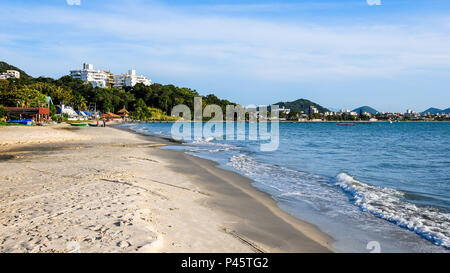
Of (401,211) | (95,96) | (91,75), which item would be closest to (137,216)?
(401,211)

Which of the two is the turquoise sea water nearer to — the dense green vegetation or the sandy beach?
the sandy beach

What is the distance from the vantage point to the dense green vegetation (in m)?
71.5

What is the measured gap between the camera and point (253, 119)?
7047 inches

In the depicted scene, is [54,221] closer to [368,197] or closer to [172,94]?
[368,197]

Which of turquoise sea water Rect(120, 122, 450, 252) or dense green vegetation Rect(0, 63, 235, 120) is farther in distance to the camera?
dense green vegetation Rect(0, 63, 235, 120)

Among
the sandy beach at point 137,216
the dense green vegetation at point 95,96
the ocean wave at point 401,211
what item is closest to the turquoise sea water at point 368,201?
the ocean wave at point 401,211

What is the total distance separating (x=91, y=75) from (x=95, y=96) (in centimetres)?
7347

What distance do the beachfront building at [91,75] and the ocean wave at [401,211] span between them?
19295 centimetres

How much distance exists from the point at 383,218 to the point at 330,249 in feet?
9.98

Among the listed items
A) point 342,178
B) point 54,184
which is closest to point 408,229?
point 342,178

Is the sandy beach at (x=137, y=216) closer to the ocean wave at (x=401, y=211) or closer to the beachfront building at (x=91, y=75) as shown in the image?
the ocean wave at (x=401, y=211)

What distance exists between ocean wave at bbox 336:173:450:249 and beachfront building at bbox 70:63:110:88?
193 metres

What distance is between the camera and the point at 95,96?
12375 centimetres

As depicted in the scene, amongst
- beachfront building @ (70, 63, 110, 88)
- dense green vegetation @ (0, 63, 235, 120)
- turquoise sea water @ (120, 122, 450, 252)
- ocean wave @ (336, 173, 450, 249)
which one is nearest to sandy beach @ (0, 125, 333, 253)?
turquoise sea water @ (120, 122, 450, 252)
